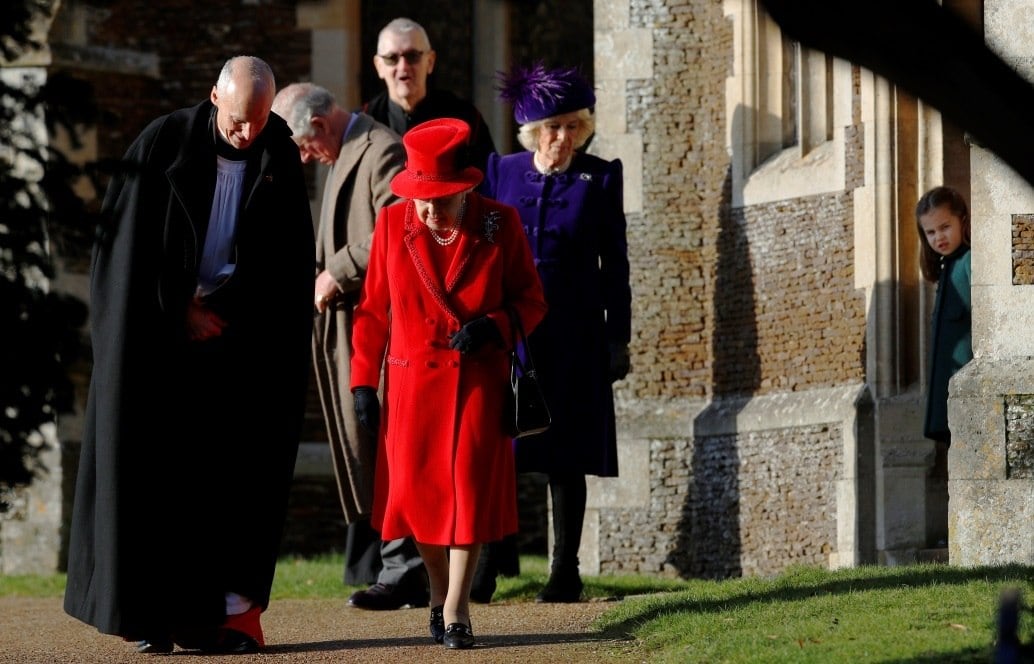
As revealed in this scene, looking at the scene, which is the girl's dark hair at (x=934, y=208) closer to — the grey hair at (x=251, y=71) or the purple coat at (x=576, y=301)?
the purple coat at (x=576, y=301)

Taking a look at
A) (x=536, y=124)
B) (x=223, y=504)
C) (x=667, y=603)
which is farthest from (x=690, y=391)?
(x=223, y=504)

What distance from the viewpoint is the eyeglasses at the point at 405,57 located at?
33.6 feet

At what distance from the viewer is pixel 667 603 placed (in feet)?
28.0

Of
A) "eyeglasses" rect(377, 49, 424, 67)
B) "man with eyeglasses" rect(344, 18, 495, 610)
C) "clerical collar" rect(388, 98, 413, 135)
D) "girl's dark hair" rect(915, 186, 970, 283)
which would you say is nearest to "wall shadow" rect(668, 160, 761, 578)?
"girl's dark hair" rect(915, 186, 970, 283)

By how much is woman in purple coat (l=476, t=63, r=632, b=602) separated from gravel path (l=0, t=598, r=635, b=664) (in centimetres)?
64

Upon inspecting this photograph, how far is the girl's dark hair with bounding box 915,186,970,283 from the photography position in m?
10.2

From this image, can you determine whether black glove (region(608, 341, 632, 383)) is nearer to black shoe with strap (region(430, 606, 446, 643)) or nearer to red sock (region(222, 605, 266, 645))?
black shoe with strap (region(430, 606, 446, 643))

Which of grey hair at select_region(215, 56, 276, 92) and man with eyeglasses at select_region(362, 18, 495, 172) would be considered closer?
grey hair at select_region(215, 56, 276, 92)

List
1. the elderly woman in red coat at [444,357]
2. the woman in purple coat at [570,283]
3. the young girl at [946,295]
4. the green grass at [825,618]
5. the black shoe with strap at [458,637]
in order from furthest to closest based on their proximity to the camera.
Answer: the young girl at [946,295]
the woman in purple coat at [570,283]
the elderly woman in red coat at [444,357]
the black shoe with strap at [458,637]
the green grass at [825,618]

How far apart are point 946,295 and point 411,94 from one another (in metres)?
2.60

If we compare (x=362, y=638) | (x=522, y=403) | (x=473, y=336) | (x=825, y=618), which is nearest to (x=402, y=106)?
(x=473, y=336)

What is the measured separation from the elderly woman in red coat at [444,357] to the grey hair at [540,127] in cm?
151

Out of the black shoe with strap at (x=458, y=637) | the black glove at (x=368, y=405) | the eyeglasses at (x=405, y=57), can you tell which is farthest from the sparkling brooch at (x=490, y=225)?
the eyeglasses at (x=405, y=57)

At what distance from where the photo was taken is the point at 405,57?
10.2 meters
